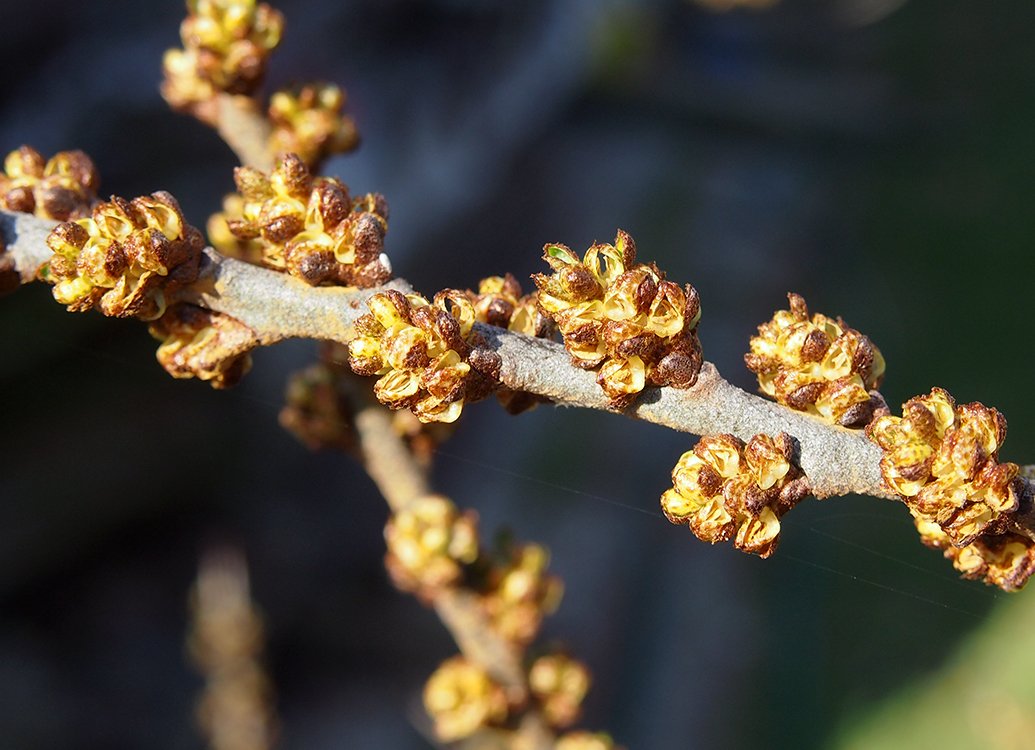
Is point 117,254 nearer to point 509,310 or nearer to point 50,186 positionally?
point 50,186

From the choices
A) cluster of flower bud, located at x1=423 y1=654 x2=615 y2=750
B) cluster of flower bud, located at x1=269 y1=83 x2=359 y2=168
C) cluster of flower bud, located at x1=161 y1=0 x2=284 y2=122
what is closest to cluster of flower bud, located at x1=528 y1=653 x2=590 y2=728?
cluster of flower bud, located at x1=423 y1=654 x2=615 y2=750

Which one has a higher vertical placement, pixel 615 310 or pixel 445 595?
pixel 615 310

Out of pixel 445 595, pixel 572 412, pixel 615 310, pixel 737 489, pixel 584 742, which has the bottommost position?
pixel 584 742

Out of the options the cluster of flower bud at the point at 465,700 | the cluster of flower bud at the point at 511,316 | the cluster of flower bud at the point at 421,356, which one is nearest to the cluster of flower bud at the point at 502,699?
the cluster of flower bud at the point at 465,700

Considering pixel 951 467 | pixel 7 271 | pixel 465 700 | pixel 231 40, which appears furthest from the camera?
pixel 465 700

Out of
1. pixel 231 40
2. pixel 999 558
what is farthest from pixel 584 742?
pixel 231 40

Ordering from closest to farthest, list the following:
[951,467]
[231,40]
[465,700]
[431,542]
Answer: [951,467]
[231,40]
[431,542]
[465,700]

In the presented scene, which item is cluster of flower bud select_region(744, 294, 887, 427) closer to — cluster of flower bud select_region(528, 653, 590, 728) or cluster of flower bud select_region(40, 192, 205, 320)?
cluster of flower bud select_region(40, 192, 205, 320)
